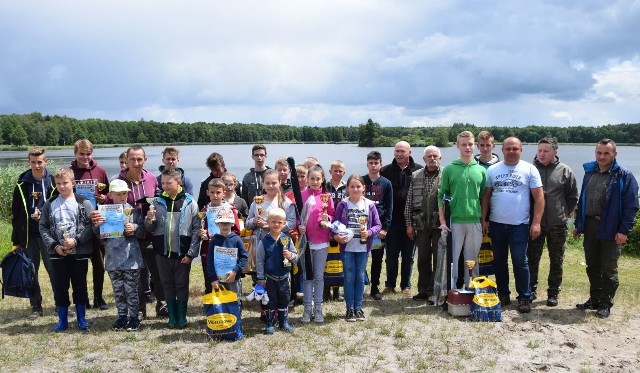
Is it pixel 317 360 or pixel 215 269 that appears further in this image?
pixel 215 269

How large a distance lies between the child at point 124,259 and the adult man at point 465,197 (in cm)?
371

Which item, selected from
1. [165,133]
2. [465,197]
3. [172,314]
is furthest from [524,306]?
[165,133]

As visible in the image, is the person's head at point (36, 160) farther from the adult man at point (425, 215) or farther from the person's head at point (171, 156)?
the adult man at point (425, 215)

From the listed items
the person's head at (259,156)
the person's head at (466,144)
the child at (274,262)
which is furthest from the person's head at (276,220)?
the person's head at (466,144)

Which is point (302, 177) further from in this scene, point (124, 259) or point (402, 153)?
point (124, 259)

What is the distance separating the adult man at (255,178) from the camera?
7242 mm

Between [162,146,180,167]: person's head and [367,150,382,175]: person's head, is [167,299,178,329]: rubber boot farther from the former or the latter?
[367,150,382,175]: person's head

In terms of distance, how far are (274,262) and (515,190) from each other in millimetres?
3042

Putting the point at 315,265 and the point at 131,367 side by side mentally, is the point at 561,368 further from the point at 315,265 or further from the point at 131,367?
the point at 131,367

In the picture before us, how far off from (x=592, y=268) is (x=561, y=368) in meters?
2.18

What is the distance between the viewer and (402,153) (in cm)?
737

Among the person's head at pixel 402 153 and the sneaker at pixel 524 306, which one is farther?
the person's head at pixel 402 153

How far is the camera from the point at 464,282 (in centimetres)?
673

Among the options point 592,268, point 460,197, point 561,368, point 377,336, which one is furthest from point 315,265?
point 592,268
